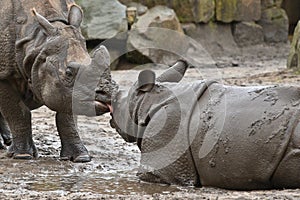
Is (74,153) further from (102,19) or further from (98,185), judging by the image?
(102,19)

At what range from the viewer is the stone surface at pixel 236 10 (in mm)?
16141

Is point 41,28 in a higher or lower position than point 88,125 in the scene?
higher

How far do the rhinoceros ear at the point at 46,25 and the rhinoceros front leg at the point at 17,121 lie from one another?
26.5 inches

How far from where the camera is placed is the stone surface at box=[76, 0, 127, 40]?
1404cm

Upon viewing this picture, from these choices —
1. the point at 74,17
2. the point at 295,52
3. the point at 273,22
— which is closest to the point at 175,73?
the point at 74,17

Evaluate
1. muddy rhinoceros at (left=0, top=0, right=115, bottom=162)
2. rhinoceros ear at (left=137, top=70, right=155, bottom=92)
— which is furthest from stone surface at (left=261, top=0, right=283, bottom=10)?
rhinoceros ear at (left=137, top=70, right=155, bottom=92)

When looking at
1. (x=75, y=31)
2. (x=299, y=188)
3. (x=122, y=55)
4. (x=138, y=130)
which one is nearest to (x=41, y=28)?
(x=75, y=31)

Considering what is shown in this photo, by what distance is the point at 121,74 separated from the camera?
1307 cm

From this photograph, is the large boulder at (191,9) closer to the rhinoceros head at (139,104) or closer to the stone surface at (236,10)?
the stone surface at (236,10)

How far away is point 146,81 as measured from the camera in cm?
556

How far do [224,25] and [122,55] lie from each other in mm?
2955

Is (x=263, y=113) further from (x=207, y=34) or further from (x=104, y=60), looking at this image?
(x=207, y=34)

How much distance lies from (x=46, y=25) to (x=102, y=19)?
26.0 feet

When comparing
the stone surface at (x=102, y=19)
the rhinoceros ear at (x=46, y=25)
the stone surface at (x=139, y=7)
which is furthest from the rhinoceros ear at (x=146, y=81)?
the stone surface at (x=139, y=7)
